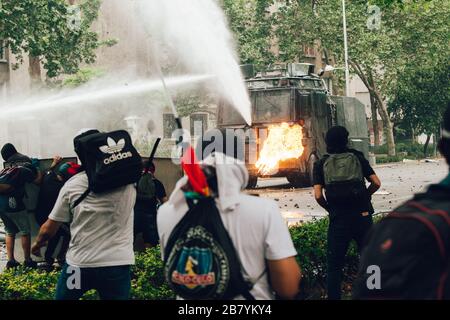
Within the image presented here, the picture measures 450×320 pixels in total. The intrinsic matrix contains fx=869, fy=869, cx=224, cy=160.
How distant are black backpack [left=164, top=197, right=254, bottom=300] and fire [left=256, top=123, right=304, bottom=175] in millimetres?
19652

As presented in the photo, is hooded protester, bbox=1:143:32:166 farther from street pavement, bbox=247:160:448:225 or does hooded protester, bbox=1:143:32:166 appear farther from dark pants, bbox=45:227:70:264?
street pavement, bbox=247:160:448:225

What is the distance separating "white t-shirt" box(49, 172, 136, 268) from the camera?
5621 millimetres

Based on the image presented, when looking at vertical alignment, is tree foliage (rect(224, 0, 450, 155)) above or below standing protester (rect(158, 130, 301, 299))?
above

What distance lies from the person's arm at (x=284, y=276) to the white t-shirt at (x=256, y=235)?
3 centimetres

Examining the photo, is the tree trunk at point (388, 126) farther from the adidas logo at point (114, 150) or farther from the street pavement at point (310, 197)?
the adidas logo at point (114, 150)

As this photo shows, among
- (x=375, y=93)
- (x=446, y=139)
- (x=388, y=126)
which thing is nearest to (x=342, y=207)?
(x=446, y=139)

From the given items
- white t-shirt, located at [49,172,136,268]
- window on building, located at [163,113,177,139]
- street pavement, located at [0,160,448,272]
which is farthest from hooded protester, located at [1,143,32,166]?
window on building, located at [163,113,177,139]

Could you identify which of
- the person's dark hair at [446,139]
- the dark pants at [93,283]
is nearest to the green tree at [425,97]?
the dark pants at [93,283]

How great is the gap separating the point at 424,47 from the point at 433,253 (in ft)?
143

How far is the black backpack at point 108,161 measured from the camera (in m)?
5.63

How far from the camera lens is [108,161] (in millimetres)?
5617

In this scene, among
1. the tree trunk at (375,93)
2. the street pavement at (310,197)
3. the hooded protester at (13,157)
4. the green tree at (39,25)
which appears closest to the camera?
the hooded protester at (13,157)

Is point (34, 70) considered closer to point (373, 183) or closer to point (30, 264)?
point (30, 264)

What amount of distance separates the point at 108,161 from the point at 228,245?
2149 mm
